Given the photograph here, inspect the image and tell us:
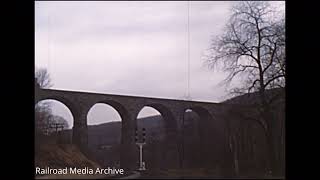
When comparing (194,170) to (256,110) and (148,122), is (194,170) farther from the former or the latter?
(256,110)

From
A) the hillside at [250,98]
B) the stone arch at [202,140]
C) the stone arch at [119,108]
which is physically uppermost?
the hillside at [250,98]

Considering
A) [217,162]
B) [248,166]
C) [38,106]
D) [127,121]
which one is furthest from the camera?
[248,166]

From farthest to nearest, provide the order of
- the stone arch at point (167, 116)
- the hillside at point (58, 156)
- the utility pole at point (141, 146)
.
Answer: the stone arch at point (167, 116)
the utility pole at point (141, 146)
the hillside at point (58, 156)

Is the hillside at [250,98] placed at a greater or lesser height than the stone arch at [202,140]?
greater

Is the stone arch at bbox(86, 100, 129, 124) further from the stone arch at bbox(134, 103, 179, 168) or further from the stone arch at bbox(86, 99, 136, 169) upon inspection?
the stone arch at bbox(134, 103, 179, 168)

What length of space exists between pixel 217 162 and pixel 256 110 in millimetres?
1696

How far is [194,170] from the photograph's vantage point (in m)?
6.90

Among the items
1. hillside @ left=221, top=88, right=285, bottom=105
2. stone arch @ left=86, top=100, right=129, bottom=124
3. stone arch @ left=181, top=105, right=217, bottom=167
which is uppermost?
hillside @ left=221, top=88, right=285, bottom=105

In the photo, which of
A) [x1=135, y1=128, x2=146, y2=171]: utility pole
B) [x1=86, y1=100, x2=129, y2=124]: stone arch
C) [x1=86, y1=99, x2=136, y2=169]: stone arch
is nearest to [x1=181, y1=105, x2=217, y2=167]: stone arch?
[x1=135, y1=128, x2=146, y2=171]: utility pole

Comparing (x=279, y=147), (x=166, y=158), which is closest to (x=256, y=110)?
(x=279, y=147)

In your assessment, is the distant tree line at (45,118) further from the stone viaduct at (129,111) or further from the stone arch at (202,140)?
the stone arch at (202,140)

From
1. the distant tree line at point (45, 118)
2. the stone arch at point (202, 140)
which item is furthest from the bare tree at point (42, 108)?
the stone arch at point (202, 140)

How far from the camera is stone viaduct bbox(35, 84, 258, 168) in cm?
506

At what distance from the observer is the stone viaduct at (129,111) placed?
5.06 metres
